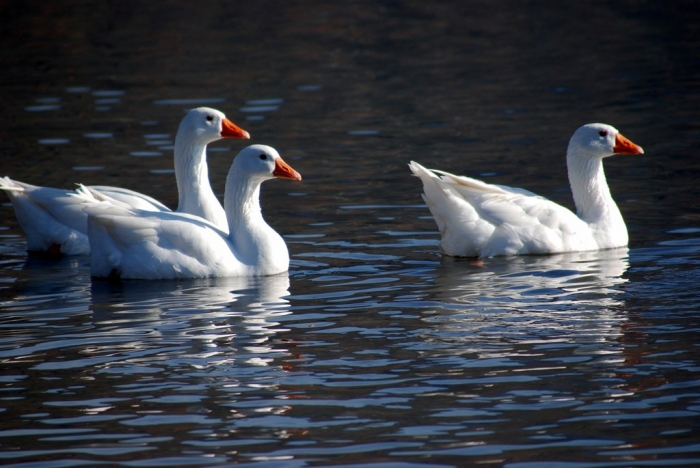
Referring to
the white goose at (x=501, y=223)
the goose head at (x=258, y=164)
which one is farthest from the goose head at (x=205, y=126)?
the white goose at (x=501, y=223)

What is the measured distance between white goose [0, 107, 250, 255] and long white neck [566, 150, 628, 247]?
3.55 m

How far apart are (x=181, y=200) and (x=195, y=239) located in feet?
5.38

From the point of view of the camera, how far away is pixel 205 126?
12.3 meters

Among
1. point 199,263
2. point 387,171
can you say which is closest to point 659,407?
point 199,263

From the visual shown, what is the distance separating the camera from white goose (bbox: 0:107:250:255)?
1231cm

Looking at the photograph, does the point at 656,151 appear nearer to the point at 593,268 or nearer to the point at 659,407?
the point at 593,268

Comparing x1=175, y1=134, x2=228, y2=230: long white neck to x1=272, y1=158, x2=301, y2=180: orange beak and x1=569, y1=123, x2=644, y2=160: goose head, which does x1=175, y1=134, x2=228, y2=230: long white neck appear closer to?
x1=272, y1=158, x2=301, y2=180: orange beak

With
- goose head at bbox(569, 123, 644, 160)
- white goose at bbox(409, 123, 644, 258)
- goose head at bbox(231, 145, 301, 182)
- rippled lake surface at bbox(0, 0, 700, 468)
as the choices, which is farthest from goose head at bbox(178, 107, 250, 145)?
goose head at bbox(569, 123, 644, 160)

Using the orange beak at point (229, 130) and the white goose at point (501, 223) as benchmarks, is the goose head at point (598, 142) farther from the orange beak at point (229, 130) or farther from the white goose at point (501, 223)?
the orange beak at point (229, 130)

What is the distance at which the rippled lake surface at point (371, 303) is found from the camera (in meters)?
6.73

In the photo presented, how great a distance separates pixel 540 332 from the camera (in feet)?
28.1

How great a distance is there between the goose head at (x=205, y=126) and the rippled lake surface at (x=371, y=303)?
4.86ft

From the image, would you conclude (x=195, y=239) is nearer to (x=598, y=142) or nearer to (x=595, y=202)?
(x=595, y=202)

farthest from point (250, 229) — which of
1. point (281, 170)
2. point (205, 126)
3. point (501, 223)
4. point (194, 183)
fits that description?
point (501, 223)
